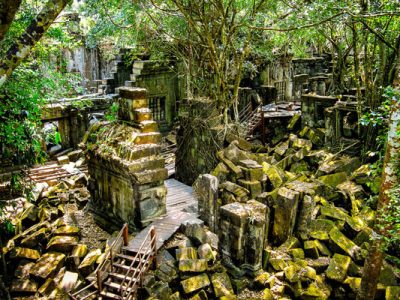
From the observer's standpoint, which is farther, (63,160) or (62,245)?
(63,160)

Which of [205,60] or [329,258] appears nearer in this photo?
[329,258]

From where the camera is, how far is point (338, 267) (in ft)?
29.9

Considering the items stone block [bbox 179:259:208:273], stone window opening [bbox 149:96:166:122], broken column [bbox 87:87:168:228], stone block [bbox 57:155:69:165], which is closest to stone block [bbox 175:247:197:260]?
stone block [bbox 179:259:208:273]

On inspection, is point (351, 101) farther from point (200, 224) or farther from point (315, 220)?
point (200, 224)

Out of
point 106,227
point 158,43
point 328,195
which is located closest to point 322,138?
point 328,195

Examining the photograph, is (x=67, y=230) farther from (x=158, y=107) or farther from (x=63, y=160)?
(x=158, y=107)

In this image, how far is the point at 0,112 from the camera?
746 centimetres

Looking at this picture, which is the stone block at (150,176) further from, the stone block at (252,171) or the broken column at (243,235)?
the stone block at (252,171)

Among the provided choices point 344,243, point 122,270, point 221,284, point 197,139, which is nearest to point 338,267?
point 344,243

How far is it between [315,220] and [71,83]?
325 inches

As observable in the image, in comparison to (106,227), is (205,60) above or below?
above

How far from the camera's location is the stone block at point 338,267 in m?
8.93

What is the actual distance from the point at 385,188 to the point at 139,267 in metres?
5.50

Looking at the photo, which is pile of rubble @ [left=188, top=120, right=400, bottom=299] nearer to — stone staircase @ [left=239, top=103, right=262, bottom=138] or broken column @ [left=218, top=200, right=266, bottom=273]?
broken column @ [left=218, top=200, right=266, bottom=273]
